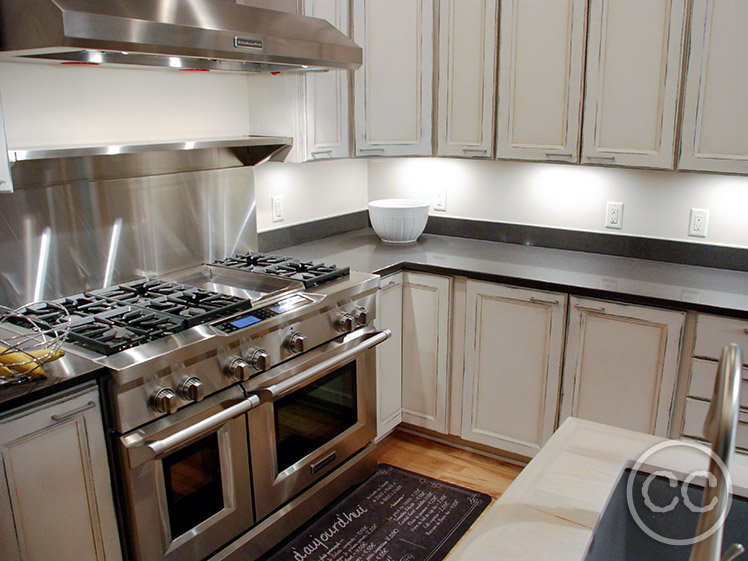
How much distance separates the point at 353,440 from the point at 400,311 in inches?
24.5

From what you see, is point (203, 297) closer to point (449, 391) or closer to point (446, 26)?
point (449, 391)

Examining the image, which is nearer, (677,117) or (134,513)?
(134,513)

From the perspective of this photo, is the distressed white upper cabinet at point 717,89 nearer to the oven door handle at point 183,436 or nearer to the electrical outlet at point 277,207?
the electrical outlet at point 277,207

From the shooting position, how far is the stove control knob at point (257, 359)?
2148mm

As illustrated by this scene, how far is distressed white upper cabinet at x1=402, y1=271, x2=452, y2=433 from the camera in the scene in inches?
115

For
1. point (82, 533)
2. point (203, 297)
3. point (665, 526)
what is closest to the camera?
point (665, 526)

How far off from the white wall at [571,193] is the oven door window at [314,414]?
123 cm

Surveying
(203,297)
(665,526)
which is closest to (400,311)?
(203,297)

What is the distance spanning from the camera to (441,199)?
3.49 m

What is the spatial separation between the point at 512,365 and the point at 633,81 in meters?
1.23

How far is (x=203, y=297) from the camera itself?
228cm

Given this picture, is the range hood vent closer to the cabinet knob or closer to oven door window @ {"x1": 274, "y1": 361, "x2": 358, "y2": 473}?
the cabinet knob

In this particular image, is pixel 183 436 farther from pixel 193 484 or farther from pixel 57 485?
pixel 57 485

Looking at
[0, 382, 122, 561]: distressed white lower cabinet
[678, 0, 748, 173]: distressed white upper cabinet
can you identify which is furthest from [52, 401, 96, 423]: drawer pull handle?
[678, 0, 748, 173]: distressed white upper cabinet
